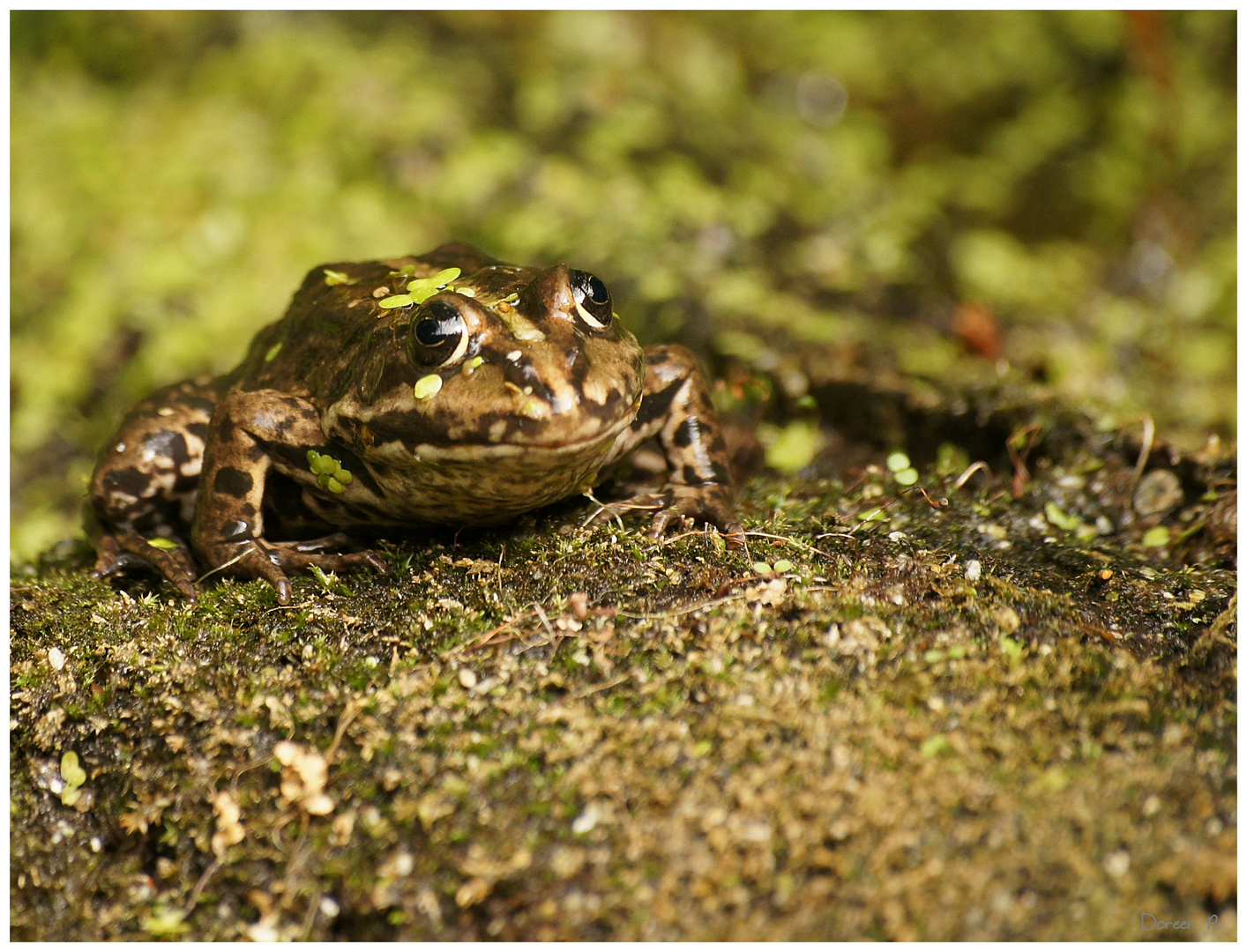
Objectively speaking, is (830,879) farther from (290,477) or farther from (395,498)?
(290,477)

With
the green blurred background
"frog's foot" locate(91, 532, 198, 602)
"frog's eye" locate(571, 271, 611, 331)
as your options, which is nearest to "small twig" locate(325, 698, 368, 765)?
"frog's foot" locate(91, 532, 198, 602)

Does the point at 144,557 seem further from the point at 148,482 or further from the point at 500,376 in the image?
the point at 500,376

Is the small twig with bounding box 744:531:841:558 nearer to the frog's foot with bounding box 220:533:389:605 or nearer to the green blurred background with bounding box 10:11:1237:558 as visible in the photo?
the frog's foot with bounding box 220:533:389:605

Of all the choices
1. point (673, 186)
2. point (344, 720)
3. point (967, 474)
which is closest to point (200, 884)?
point (344, 720)

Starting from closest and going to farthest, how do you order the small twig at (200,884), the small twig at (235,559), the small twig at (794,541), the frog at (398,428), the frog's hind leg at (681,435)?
the small twig at (200,884) → the frog at (398,428) → the small twig at (794,541) → the small twig at (235,559) → the frog's hind leg at (681,435)

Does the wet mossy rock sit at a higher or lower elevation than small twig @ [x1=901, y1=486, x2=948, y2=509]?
lower

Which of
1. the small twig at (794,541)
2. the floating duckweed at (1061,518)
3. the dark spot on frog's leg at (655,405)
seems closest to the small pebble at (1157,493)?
the floating duckweed at (1061,518)

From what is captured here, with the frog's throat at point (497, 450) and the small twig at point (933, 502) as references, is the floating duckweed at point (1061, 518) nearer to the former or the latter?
the small twig at point (933, 502)
